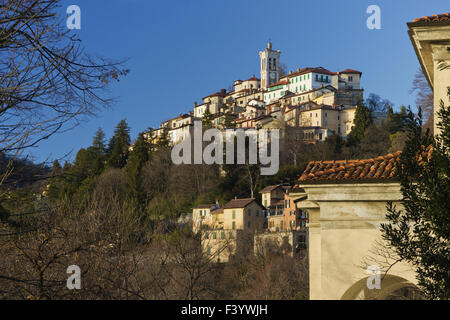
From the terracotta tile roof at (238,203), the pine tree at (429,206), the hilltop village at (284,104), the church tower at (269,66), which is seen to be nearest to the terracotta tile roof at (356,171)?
the pine tree at (429,206)

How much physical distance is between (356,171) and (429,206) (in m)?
3.59

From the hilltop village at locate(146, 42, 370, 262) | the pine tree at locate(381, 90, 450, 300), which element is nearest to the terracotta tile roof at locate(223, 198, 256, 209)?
the hilltop village at locate(146, 42, 370, 262)

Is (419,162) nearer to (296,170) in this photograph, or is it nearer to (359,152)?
(296,170)

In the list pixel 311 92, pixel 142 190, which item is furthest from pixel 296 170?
pixel 311 92

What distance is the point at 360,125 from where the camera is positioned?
87438 millimetres

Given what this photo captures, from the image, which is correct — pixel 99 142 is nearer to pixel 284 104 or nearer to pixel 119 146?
pixel 119 146

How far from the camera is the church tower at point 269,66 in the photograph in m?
138

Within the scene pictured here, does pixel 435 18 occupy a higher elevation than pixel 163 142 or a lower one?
lower

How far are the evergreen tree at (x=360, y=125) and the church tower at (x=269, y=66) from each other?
4751 centimetres

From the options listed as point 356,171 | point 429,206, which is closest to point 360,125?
A: point 356,171

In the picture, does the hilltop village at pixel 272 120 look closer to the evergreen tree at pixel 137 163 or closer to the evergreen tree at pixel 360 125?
the evergreen tree at pixel 137 163

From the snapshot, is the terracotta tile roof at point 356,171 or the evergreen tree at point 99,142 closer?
the terracotta tile roof at point 356,171
